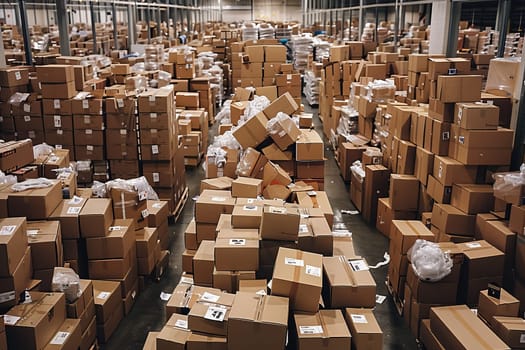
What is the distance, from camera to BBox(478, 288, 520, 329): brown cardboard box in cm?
316

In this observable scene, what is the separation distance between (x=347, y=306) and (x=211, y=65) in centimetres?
1088

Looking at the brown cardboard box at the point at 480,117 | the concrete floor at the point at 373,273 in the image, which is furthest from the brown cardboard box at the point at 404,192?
the brown cardboard box at the point at 480,117

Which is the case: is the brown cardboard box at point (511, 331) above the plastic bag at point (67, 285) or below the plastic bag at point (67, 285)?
below

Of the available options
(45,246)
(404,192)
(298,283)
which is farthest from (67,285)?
(404,192)

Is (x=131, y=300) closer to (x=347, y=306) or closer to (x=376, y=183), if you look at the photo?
(x=347, y=306)

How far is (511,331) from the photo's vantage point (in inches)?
117

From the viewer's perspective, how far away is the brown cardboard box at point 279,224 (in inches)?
124

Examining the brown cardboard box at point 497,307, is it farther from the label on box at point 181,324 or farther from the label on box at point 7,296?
Result: the label on box at point 7,296

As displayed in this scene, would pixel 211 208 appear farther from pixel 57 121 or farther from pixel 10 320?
pixel 57 121

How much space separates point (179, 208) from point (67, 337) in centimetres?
337

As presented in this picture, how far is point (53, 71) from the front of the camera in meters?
5.86

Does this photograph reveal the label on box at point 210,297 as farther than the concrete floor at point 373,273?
No

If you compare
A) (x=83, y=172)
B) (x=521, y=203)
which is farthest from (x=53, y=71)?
(x=521, y=203)

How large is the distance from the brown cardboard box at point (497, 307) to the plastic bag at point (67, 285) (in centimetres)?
283
